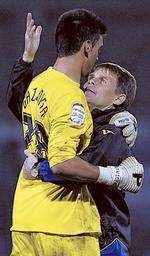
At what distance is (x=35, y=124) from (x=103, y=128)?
30 cm

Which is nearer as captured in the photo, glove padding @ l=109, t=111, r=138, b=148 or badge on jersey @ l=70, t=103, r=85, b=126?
badge on jersey @ l=70, t=103, r=85, b=126

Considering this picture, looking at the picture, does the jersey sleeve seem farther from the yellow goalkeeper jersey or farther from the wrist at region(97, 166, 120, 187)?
the wrist at region(97, 166, 120, 187)

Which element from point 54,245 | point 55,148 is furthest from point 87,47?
point 54,245

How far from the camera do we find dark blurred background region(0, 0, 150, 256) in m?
3.68

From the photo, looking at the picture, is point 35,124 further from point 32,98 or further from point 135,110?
point 135,110

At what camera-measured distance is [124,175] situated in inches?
90.8

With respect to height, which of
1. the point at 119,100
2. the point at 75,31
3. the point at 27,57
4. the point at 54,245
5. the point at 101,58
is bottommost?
the point at 54,245

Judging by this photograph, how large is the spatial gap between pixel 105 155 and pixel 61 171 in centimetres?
34

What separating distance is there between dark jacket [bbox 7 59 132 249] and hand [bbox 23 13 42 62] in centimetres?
3

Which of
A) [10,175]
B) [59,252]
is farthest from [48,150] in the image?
[10,175]

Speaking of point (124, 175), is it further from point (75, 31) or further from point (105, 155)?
point (75, 31)

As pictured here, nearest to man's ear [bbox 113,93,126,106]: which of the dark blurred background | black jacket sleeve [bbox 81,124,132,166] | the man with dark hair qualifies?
black jacket sleeve [bbox 81,124,132,166]

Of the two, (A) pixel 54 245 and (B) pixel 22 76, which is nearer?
(A) pixel 54 245

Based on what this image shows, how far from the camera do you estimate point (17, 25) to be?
146 inches
